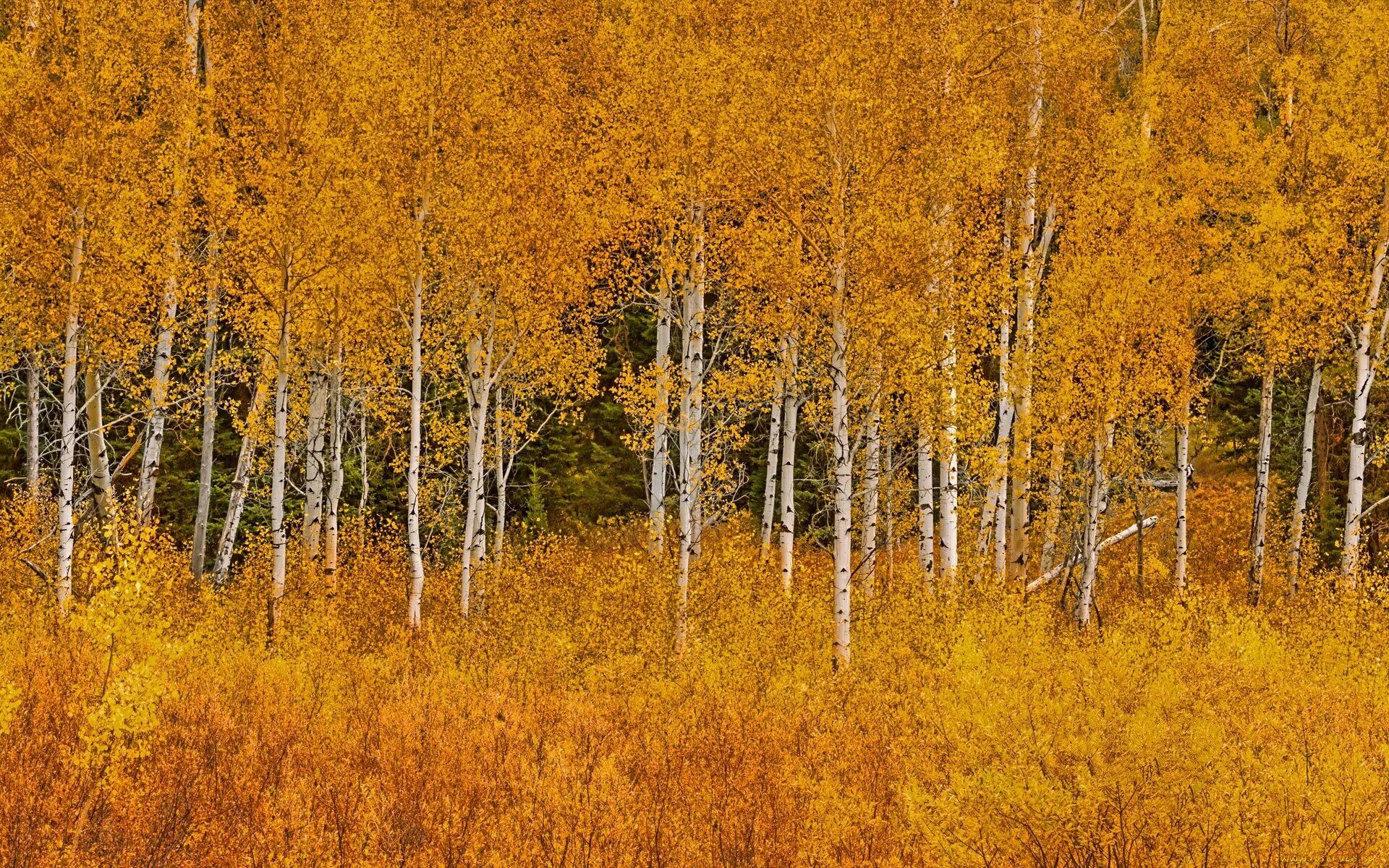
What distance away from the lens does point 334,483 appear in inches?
808

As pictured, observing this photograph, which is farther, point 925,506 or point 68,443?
point 925,506

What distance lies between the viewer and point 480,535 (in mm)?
19875

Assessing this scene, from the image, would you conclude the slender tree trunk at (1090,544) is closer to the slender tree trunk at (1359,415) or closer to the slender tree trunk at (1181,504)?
the slender tree trunk at (1181,504)

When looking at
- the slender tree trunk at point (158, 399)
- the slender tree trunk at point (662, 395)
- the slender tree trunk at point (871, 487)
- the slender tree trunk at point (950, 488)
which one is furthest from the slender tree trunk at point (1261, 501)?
the slender tree trunk at point (158, 399)

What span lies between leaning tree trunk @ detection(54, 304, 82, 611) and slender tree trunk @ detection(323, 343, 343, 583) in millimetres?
3962

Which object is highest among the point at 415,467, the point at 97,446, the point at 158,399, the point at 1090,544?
the point at 158,399

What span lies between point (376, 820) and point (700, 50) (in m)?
13.8

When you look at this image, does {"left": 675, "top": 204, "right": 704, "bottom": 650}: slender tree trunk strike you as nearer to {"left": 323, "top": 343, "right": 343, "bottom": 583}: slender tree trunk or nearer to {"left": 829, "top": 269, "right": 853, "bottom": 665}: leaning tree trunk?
{"left": 829, "top": 269, "right": 853, "bottom": 665}: leaning tree trunk

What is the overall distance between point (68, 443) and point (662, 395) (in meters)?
8.59

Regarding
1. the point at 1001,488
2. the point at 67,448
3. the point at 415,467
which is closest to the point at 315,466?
the point at 415,467

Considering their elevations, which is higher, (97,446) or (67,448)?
(67,448)

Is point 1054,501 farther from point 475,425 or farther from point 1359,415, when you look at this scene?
point 475,425

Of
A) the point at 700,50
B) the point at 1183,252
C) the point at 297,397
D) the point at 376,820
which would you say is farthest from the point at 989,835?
the point at 297,397

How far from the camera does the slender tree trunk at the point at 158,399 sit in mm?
15805
